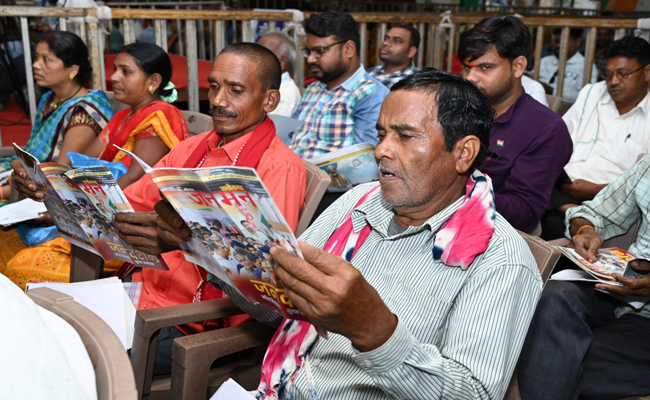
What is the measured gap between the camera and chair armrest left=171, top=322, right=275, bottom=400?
5.03 ft

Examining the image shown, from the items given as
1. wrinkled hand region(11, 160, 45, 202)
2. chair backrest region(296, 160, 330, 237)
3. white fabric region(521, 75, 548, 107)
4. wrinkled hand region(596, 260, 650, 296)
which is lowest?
wrinkled hand region(596, 260, 650, 296)

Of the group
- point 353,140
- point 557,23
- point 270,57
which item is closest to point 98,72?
point 353,140

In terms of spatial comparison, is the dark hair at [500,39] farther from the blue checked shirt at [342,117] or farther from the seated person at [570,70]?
the seated person at [570,70]

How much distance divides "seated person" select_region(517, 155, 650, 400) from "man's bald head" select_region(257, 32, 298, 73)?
3.04 meters

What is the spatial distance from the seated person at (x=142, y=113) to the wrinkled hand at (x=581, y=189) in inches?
77.3

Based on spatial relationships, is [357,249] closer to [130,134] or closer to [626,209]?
[626,209]

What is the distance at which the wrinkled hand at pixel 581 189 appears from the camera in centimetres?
300

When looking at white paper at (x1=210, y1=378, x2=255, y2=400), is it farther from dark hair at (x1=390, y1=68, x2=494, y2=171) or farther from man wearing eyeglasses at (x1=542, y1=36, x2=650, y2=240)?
man wearing eyeglasses at (x1=542, y1=36, x2=650, y2=240)

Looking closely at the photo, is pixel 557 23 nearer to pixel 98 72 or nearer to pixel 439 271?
pixel 98 72

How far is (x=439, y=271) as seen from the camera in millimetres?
1337

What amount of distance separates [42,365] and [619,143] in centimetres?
344

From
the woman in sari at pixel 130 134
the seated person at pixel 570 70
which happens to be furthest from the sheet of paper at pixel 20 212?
the seated person at pixel 570 70

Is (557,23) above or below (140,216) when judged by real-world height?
above

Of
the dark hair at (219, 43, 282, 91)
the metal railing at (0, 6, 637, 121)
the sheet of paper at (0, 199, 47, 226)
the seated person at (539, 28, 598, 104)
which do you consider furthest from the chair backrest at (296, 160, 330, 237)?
the seated person at (539, 28, 598, 104)
